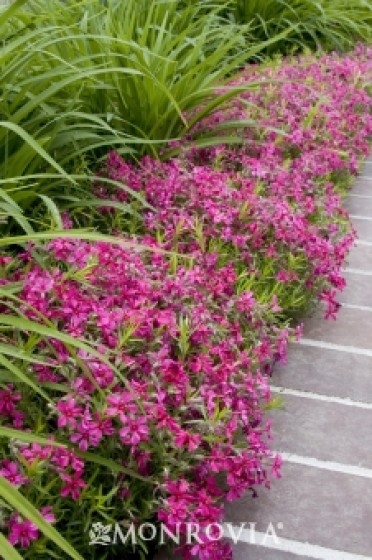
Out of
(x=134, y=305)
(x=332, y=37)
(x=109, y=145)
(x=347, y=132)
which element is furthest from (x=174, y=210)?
(x=332, y=37)

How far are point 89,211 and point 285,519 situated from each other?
140 centimetres

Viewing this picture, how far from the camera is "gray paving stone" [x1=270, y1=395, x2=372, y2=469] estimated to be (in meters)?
2.63

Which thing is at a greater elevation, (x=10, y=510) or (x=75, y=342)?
(x=75, y=342)

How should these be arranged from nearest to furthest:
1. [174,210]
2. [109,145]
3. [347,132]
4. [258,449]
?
[258,449], [174,210], [109,145], [347,132]

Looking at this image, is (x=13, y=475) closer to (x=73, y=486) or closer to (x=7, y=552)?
(x=73, y=486)

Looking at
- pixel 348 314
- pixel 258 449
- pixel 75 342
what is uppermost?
pixel 75 342

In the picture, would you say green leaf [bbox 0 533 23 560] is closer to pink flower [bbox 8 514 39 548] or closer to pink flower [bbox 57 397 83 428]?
pink flower [bbox 8 514 39 548]

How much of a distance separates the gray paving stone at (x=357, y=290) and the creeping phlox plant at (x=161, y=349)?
0.35 metres

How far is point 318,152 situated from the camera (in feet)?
13.1

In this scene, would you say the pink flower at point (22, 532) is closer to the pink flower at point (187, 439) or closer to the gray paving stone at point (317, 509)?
the pink flower at point (187, 439)

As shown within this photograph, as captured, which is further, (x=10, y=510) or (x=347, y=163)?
(x=347, y=163)

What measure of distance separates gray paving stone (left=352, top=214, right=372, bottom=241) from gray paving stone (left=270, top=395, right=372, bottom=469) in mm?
1658

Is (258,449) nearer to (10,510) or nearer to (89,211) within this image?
(10,510)

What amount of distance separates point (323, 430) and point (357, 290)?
115 centimetres
